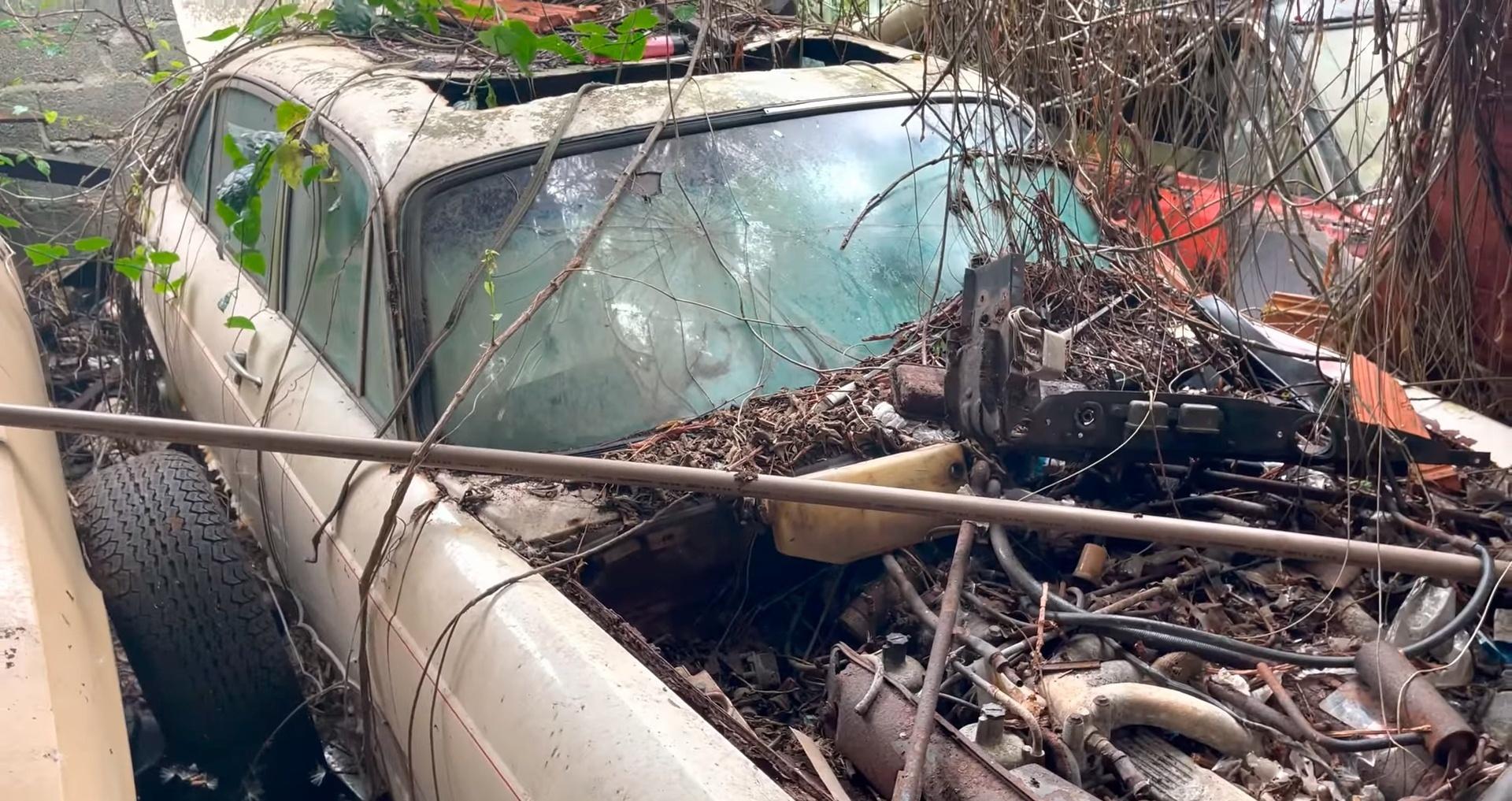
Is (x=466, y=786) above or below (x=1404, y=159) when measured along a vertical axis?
below

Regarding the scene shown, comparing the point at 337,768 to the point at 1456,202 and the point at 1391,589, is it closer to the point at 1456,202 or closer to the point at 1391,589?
the point at 1391,589

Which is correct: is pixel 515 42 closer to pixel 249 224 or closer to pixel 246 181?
pixel 246 181

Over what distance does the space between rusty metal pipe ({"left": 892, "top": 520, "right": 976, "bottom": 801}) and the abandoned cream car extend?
193 millimetres

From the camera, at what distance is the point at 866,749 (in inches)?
78.1

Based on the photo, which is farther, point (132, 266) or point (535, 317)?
point (132, 266)

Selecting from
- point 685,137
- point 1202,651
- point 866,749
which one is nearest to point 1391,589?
point 1202,651

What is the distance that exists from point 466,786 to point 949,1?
216cm

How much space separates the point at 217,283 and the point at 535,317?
1.59 meters

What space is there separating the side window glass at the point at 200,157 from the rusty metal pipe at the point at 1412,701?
374cm

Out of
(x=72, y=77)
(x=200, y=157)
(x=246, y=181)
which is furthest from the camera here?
(x=72, y=77)

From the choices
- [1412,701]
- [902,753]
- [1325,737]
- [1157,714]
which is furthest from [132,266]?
[1412,701]

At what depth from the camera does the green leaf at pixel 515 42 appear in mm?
3064

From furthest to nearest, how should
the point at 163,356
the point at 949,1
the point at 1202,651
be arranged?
the point at 163,356 → the point at 949,1 → the point at 1202,651

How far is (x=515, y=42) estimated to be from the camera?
3064mm
